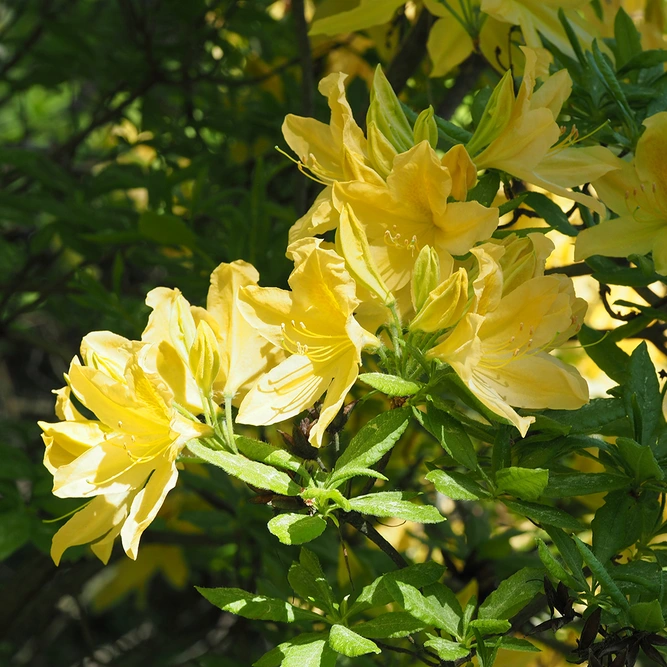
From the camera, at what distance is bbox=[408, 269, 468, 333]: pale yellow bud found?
29.6 inches

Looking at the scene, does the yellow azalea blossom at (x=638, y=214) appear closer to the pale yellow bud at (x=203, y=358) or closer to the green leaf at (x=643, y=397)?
the green leaf at (x=643, y=397)

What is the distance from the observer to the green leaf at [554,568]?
2.36 feet

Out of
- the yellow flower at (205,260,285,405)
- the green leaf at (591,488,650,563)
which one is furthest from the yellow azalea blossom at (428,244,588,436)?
the yellow flower at (205,260,285,405)

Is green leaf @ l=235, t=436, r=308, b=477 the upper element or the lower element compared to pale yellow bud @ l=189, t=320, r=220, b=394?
lower

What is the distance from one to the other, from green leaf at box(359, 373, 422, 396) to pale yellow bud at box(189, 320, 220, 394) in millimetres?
166

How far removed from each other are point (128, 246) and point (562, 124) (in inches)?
40.0

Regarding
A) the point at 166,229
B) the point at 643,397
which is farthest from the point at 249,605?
the point at 166,229

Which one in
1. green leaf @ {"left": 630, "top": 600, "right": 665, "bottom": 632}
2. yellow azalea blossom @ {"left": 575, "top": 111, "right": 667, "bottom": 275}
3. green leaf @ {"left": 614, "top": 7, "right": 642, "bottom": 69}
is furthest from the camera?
green leaf @ {"left": 614, "top": 7, "right": 642, "bottom": 69}

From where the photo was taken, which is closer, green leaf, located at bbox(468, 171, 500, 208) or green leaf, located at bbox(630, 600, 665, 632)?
green leaf, located at bbox(630, 600, 665, 632)

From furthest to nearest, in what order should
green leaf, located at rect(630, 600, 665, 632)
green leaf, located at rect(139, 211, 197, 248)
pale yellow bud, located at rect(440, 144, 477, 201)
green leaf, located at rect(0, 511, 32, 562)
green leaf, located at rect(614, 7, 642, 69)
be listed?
green leaf, located at rect(139, 211, 197, 248) → green leaf, located at rect(0, 511, 32, 562) → green leaf, located at rect(614, 7, 642, 69) → pale yellow bud, located at rect(440, 144, 477, 201) → green leaf, located at rect(630, 600, 665, 632)

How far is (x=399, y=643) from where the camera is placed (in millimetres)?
1427

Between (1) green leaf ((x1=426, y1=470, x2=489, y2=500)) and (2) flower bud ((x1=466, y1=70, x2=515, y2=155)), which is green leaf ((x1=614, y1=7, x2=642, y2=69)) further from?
(1) green leaf ((x1=426, y1=470, x2=489, y2=500))

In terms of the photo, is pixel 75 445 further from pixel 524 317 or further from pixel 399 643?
pixel 399 643

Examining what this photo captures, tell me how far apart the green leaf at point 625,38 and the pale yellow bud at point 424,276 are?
48 cm
